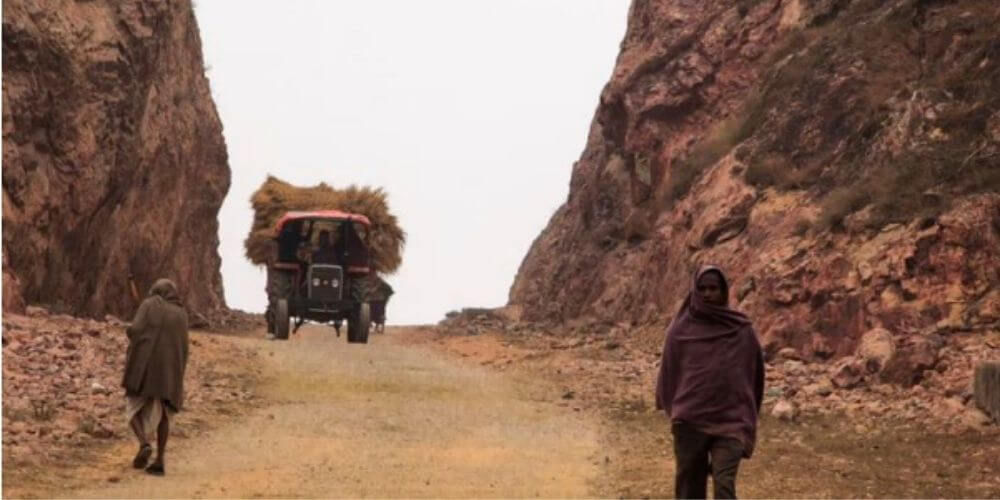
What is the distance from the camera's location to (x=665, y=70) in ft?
122

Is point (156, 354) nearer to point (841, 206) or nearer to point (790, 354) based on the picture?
point (790, 354)

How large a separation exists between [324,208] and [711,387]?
23.2 m

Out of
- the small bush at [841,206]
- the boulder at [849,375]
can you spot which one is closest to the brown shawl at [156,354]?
the boulder at [849,375]

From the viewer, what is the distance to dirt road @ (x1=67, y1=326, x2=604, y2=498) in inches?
439

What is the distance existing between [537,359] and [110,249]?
1149 cm

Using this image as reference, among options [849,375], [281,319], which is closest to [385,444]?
[849,375]

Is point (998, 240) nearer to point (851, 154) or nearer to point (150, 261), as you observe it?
point (851, 154)

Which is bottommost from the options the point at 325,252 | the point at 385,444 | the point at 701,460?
the point at 385,444

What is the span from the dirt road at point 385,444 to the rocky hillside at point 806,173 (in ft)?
14.6

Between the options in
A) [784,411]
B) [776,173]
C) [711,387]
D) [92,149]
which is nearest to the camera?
[711,387]

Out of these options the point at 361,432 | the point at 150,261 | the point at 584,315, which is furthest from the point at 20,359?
the point at 584,315

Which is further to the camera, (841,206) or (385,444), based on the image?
(841,206)

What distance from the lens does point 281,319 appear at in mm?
27078

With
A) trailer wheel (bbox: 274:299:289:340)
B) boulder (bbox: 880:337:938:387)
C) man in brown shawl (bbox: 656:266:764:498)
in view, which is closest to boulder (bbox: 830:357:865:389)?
boulder (bbox: 880:337:938:387)
